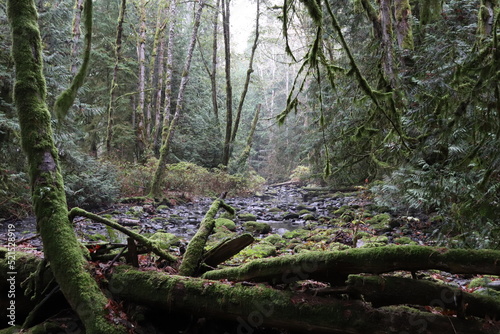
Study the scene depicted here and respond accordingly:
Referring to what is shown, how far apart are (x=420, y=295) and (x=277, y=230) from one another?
7687 millimetres

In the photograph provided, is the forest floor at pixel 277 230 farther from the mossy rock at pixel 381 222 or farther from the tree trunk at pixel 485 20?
the tree trunk at pixel 485 20

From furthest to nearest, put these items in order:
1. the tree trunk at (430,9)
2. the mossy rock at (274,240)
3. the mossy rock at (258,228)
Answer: the mossy rock at (258,228), the mossy rock at (274,240), the tree trunk at (430,9)

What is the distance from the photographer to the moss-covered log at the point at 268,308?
2.15 metres

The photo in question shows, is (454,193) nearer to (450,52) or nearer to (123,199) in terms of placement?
(450,52)

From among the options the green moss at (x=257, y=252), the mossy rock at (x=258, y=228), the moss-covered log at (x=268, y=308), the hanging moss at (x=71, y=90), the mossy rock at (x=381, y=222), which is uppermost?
the hanging moss at (x=71, y=90)

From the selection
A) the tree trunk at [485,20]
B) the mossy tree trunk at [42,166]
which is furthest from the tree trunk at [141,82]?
the tree trunk at [485,20]

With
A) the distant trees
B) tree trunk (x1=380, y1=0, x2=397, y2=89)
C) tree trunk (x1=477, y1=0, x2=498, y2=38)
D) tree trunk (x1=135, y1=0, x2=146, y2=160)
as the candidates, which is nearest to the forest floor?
the distant trees

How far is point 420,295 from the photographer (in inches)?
88.2

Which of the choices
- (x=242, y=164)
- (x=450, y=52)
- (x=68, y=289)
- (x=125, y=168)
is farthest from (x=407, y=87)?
(x=242, y=164)

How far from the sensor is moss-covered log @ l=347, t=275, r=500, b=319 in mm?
2139

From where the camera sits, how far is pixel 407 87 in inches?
235

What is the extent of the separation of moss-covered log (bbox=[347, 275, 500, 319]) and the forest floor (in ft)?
1.05

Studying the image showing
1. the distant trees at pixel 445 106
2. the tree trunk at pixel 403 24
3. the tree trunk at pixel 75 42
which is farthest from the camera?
the tree trunk at pixel 75 42

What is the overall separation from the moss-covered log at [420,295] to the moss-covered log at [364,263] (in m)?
0.11
